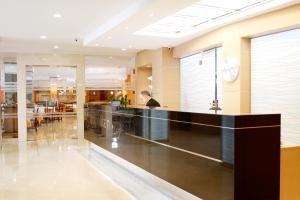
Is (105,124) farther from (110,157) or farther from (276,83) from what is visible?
(276,83)

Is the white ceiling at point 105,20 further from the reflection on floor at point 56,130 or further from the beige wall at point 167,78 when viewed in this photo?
the reflection on floor at point 56,130

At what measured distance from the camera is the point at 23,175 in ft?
20.5

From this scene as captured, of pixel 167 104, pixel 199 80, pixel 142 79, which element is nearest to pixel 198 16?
pixel 199 80

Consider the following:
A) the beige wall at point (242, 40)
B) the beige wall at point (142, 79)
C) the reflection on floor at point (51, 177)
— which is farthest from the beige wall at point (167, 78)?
the reflection on floor at point (51, 177)

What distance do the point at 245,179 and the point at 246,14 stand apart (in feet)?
13.0

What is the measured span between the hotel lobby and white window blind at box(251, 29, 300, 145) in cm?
2

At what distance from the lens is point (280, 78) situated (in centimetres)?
599

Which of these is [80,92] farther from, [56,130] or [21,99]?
[21,99]

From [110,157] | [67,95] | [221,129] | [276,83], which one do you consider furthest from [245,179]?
[67,95]

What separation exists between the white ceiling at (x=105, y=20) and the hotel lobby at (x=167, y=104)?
0.09 feet

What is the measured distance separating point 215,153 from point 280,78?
3.26 meters

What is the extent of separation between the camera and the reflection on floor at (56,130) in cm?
1216

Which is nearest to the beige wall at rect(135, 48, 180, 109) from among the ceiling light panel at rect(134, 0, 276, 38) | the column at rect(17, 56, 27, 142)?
the ceiling light panel at rect(134, 0, 276, 38)

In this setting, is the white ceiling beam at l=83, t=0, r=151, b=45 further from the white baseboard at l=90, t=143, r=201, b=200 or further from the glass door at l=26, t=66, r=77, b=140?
the glass door at l=26, t=66, r=77, b=140
